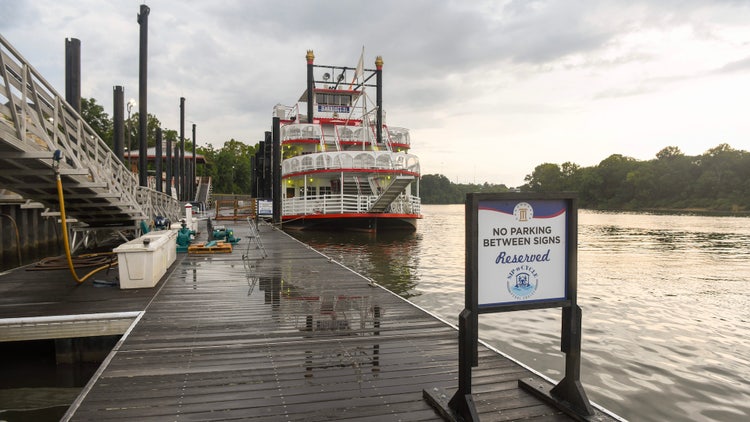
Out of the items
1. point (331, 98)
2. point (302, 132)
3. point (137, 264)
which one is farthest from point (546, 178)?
point (137, 264)

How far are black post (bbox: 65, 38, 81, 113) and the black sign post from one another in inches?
496

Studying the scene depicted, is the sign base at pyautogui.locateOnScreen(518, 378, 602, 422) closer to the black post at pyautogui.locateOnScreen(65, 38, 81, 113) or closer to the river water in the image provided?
the river water

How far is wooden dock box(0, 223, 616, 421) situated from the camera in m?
3.39

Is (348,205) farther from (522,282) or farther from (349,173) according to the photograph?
(522,282)

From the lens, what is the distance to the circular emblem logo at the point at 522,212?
3.55 meters

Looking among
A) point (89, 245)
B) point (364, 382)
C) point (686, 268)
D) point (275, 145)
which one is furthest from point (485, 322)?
point (275, 145)

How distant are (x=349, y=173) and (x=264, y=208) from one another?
18.8 ft

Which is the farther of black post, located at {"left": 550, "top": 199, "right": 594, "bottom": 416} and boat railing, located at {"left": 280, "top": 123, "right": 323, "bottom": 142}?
boat railing, located at {"left": 280, "top": 123, "right": 323, "bottom": 142}

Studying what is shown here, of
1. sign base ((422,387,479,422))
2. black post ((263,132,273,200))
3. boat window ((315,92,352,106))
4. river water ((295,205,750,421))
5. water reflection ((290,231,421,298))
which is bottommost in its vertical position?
river water ((295,205,750,421))

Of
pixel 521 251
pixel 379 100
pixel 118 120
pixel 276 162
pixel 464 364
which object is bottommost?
pixel 464 364

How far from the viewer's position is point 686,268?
1578 cm

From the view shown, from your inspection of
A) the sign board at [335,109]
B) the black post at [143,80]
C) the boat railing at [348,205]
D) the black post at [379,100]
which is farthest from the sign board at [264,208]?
the sign board at [335,109]

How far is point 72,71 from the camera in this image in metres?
12.5

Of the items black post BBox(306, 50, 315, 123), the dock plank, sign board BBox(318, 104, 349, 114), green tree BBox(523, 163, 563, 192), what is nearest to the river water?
the dock plank
